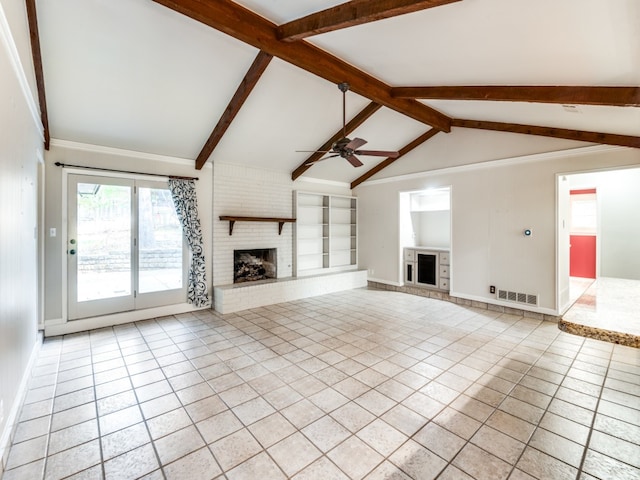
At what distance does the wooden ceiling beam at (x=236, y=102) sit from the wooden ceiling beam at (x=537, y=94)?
1.99 m

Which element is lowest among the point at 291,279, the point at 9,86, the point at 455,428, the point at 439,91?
the point at 455,428

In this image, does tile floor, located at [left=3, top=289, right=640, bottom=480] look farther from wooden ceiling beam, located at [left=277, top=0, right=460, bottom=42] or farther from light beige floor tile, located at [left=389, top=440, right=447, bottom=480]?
wooden ceiling beam, located at [left=277, top=0, right=460, bottom=42]

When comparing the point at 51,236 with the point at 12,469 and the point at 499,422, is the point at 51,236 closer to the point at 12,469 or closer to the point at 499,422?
the point at 12,469

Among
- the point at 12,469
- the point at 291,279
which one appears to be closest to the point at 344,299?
the point at 291,279

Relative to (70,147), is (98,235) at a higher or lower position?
lower

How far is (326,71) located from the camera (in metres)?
3.55

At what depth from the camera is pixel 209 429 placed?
2223 mm

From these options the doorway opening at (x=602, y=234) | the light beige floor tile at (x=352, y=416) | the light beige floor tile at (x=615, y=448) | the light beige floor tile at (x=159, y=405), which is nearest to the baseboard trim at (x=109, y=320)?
the light beige floor tile at (x=159, y=405)

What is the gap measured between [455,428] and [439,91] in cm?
387

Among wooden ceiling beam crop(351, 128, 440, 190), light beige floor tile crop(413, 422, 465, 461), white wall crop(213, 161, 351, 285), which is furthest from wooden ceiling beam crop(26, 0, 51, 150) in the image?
wooden ceiling beam crop(351, 128, 440, 190)

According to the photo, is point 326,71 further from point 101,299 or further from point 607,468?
point 101,299

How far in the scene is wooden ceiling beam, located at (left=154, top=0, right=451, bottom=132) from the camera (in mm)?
2625

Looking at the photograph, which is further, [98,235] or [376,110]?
[376,110]

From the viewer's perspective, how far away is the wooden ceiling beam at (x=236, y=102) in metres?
3.43
